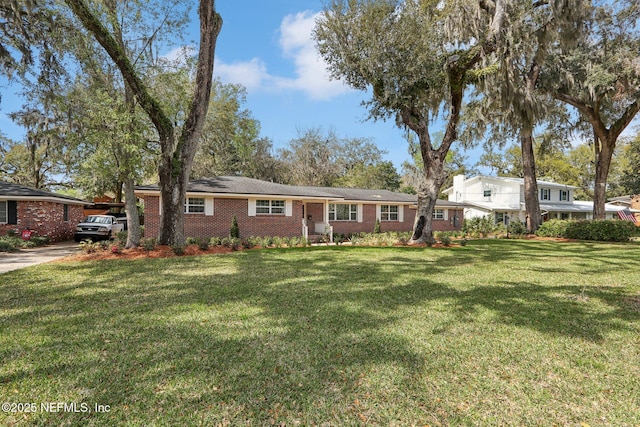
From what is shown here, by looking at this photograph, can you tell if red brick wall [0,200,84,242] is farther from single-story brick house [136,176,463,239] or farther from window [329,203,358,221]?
window [329,203,358,221]

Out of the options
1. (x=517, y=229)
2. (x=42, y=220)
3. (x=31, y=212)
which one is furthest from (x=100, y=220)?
(x=517, y=229)

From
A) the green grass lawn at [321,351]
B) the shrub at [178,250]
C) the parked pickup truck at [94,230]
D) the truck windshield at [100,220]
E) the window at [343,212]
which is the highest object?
the window at [343,212]

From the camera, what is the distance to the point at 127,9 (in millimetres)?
11156

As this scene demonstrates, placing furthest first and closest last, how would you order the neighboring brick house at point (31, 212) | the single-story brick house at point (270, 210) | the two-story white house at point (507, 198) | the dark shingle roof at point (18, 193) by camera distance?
the two-story white house at point (507, 198) → the single-story brick house at point (270, 210) → the neighboring brick house at point (31, 212) → the dark shingle roof at point (18, 193)

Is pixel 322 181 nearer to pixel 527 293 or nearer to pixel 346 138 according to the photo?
pixel 346 138

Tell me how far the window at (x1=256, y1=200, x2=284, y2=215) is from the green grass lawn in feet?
32.7

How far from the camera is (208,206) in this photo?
52.1 ft

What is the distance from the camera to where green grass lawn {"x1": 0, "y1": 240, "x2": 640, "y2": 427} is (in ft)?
8.27

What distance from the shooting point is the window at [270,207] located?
17.0m

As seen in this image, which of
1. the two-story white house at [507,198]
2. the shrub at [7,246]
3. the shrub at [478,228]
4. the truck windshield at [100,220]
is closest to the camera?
the shrub at [7,246]

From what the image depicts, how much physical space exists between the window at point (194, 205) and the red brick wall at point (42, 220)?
7.46 meters

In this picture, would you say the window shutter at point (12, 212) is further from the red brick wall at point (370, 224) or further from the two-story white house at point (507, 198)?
the two-story white house at point (507, 198)

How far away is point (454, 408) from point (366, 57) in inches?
496

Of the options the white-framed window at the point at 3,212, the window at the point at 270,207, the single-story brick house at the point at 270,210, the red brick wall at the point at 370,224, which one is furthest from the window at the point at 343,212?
the white-framed window at the point at 3,212
